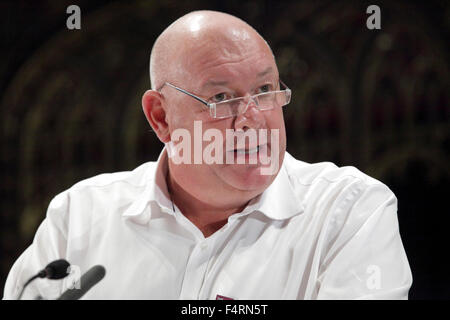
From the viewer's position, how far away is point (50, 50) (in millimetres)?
2830

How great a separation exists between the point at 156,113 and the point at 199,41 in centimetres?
35

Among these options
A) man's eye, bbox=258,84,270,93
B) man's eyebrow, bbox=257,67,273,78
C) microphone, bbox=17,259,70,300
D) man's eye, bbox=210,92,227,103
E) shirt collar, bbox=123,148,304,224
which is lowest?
microphone, bbox=17,259,70,300

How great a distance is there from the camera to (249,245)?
196cm

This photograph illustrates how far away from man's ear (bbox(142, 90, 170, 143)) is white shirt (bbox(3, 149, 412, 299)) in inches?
7.7

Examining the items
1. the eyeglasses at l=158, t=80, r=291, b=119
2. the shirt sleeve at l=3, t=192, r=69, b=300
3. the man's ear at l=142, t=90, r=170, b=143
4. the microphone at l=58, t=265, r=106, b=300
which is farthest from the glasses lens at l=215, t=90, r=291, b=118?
the shirt sleeve at l=3, t=192, r=69, b=300

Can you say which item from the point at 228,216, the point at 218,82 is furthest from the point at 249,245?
the point at 218,82

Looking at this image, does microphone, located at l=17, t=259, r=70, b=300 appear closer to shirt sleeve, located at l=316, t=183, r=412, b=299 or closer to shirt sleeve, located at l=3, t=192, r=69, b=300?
shirt sleeve, located at l=3, t=192, r=69, b=300

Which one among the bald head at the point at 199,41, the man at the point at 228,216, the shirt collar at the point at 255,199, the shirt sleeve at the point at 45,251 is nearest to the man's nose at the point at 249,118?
the man at the point at 228,216

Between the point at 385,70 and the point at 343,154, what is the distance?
1.69 feet

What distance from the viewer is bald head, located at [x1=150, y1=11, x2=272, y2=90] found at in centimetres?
186
